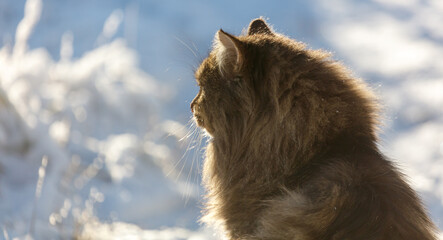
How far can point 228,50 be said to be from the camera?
200 cm

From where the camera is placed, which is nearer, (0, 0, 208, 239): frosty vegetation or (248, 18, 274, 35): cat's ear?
(248, 18, 274, 35): cat's ear

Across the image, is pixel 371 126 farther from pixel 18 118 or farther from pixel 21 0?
pixel 21 0

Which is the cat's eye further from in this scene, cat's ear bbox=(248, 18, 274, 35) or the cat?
cat's ear bbox=(248, 18, 274, 35)

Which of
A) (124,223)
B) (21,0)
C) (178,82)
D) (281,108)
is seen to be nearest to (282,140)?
(281,108)

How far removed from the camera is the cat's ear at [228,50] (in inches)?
75.7

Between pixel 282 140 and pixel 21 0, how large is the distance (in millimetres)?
5347

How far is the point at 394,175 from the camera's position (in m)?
1.82

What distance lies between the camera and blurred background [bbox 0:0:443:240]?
11.2ft

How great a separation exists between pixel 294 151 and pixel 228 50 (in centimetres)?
43

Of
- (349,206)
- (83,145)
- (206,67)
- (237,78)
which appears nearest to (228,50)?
(237,78)

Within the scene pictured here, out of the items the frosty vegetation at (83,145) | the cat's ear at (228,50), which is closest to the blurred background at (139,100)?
the frosty vegetation at (83,145)

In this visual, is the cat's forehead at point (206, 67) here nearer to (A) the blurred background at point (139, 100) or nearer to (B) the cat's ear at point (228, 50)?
(B) the cat's ear at point (228, 50)

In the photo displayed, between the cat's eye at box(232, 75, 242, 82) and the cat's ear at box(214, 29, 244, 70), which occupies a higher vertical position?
the cat's ear at box(214, 29, 244, 70)

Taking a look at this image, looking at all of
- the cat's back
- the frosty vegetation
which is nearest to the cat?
the cat's back
